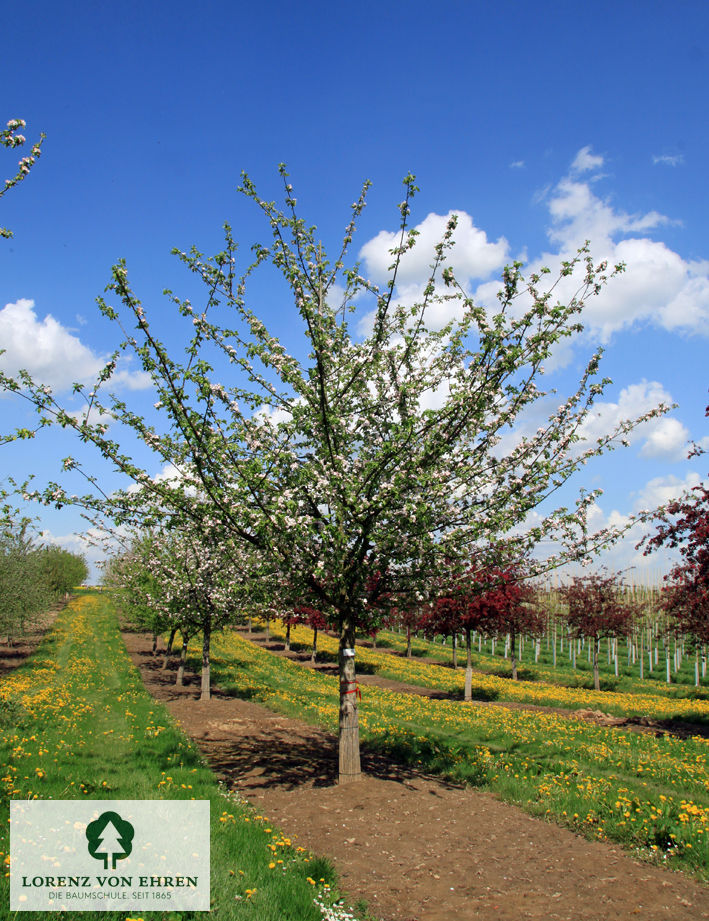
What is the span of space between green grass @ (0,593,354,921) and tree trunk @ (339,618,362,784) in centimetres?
213

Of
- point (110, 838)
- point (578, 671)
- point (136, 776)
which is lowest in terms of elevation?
point (578, 671)

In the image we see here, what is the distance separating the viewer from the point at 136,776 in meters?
9.95

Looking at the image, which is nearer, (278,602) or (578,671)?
(278,602)

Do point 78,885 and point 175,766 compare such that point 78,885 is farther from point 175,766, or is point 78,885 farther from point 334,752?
point 334,752

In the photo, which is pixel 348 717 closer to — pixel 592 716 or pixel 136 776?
pixel 136 776

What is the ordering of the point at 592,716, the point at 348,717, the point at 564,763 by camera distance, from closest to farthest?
the point at 348,717
the point at 564,763
the point at 592,716

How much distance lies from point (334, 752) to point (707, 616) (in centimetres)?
2011

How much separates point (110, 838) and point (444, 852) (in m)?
4.17

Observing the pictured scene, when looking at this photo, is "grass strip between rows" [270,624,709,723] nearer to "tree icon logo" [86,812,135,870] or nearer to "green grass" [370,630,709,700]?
"green grass" [370,630,709,700]

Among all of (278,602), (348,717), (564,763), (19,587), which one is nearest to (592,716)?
(564,763)

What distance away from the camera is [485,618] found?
95.0 ft

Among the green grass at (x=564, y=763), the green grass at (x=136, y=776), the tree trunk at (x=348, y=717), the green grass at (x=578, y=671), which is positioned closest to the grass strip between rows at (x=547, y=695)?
the green grass at (x=578, y=671)

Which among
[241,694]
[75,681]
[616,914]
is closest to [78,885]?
[616,914]

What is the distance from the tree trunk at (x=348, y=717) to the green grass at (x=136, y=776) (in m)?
2.13
